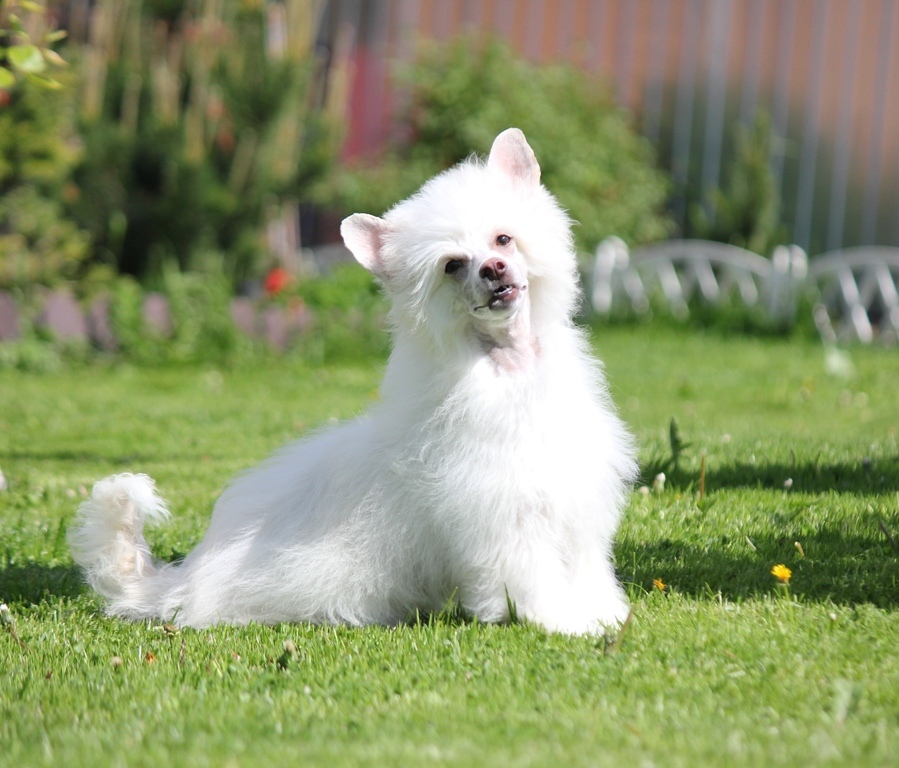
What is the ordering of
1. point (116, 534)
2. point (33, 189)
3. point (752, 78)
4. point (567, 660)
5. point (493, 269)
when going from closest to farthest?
1. point (567, 660)
2. point (493, 269)
3. point (116, 534)
4. point (33, 189)
5. point (752, 78)

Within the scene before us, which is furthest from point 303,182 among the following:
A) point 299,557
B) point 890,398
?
point 299,557

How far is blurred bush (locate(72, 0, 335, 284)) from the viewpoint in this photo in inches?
468

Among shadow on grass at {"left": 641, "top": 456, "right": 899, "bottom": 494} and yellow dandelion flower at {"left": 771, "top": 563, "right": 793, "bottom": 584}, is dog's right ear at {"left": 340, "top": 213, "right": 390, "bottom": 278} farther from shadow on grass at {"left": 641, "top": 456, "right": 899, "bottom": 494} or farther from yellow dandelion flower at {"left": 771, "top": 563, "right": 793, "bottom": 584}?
shadow on grass at {"left": 641, "top": 456, "right": 899, "bottom": 494}

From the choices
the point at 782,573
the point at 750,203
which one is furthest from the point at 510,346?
the point at 750,203

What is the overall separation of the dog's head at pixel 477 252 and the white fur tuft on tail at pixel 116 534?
1.11 m

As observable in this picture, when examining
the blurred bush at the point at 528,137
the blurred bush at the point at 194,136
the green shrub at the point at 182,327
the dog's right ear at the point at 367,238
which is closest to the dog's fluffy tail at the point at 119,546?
the dog's right ear at the point at 367,238

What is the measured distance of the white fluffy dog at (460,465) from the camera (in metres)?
3.72

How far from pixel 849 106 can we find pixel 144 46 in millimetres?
8703

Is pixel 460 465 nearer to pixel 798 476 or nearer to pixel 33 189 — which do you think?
pixel 798 476

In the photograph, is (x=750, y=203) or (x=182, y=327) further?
(x=750, y=203)

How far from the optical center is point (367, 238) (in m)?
3.81

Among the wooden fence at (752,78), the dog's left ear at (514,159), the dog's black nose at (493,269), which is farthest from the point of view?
the wooden fence at (752,78)

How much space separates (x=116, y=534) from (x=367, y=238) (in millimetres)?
1447

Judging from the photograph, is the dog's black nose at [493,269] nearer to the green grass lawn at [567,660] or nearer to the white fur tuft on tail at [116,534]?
the green grass lawn at [567,660]
